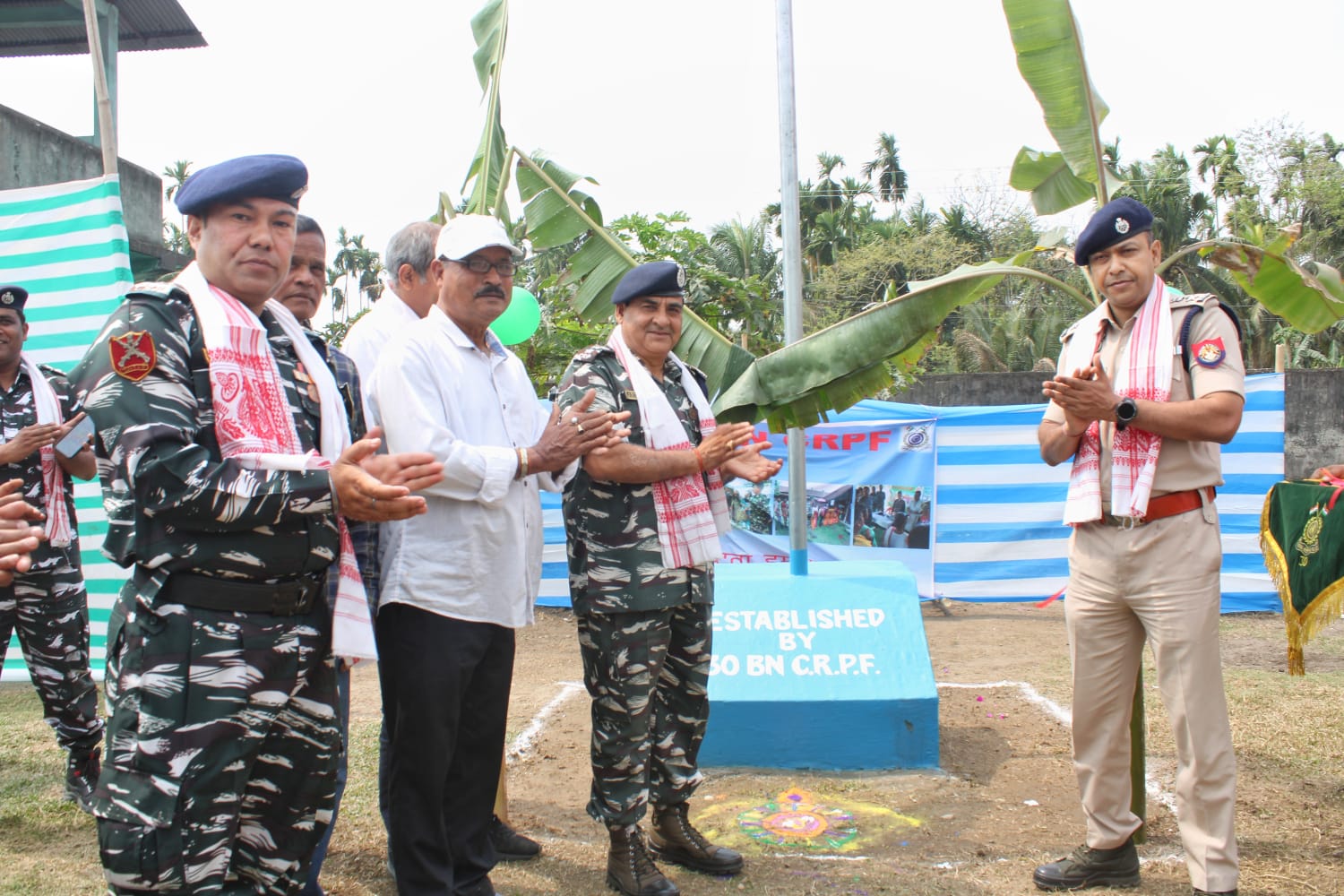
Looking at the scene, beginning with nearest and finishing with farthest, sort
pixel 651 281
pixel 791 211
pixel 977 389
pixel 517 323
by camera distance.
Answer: pixel 651 281 < pixel 517 323 < pixel 791 211 < pixel 977 389

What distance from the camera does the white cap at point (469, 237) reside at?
119 inches

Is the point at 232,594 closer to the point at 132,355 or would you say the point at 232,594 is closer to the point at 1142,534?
the point at 132,355

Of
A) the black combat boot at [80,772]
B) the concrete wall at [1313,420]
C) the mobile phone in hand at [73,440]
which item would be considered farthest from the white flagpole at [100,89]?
the concrete wall at [1313,420]

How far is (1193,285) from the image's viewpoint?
27.3 metres

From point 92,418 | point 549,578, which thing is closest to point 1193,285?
point 549,578

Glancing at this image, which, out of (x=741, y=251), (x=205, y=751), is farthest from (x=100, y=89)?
(x=741, y=251)

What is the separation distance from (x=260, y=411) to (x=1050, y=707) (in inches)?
193

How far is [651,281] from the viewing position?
3.57m

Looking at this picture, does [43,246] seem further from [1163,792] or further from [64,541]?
[1163,792]

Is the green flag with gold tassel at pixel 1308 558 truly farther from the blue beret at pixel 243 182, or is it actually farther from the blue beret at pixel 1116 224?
the blue beret at pixel 243 182

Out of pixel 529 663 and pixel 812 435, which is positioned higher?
pixel 812 435

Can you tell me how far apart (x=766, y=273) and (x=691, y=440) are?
1094 inches

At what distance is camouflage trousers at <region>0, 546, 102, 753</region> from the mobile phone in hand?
0.46 meters

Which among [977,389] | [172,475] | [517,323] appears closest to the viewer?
[172,475]
